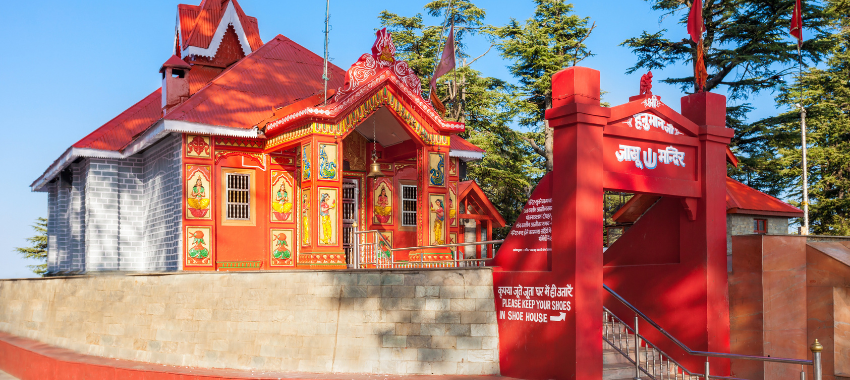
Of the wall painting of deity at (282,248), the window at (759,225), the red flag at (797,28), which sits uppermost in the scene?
the red flag at (797,28)

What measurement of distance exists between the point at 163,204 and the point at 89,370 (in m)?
4.93

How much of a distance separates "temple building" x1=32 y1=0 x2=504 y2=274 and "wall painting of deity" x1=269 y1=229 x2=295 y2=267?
0.09ft

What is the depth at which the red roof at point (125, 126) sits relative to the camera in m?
19.7

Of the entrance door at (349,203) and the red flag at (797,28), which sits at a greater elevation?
the red flag at (797,28)

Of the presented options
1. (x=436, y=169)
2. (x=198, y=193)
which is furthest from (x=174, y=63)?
(x=436, y=169)

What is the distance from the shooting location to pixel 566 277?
10281mm

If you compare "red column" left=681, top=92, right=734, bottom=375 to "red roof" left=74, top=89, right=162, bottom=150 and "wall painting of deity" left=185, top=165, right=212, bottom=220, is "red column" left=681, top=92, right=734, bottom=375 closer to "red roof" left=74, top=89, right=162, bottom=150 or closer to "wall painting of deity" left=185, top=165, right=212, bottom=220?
"wall painting of deity" left=185, top=165, right=212, bottom=220

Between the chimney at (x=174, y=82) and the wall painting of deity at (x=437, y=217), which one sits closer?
the wall painting of deity at (x=437, y=217)

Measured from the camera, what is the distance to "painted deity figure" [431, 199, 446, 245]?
16938 millimetres

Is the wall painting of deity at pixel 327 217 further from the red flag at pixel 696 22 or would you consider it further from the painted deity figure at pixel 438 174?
the red flag at pixel 696 22

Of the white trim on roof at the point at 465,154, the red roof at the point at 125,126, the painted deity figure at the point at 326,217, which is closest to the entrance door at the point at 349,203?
the white trim on roof at the point at 465,154

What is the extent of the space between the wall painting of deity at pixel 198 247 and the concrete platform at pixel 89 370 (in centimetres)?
269

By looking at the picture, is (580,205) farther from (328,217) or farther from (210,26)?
(210,26)

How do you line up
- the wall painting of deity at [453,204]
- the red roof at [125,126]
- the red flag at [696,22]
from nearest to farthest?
the red flag at [696,22]
the wall painting of deity at [453,204]
the red roof at [125,126]
